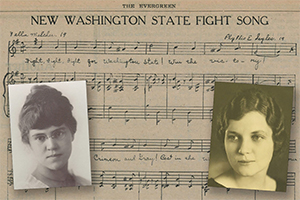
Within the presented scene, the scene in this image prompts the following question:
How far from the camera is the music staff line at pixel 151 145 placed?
1.00 metres

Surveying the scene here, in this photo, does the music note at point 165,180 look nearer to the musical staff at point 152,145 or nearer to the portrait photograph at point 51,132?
the musical staff at point 152,145

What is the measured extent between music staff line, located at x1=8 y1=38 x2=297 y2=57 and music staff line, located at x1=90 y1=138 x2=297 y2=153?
245 mm

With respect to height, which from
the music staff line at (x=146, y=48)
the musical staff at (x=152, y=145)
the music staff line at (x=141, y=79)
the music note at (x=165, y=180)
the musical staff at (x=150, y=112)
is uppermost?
the music staff line at (x=146, y=48)

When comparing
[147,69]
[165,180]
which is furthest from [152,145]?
[147,69]

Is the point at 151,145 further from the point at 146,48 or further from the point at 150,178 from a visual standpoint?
the point at 146,48

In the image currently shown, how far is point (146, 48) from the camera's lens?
1.01 metres

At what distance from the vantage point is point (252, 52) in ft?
3.30

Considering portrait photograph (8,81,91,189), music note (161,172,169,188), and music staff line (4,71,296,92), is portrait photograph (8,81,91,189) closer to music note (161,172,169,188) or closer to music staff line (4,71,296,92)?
→ music staff line (4,71,296,92)

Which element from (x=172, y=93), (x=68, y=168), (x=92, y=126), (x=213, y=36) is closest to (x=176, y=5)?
(x=213, y=36)

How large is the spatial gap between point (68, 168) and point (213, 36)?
548 mm

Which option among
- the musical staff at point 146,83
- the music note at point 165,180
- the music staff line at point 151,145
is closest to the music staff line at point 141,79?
the musical staff at point 146,83

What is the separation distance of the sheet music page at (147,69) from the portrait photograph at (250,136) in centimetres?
3

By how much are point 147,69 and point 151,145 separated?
214 mm

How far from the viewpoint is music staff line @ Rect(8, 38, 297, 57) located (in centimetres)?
101
